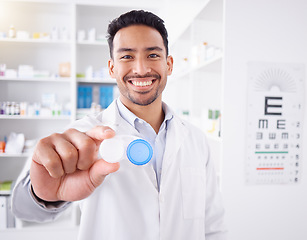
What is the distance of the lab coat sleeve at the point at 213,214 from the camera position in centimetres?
114

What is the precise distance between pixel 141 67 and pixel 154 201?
1.74 ft

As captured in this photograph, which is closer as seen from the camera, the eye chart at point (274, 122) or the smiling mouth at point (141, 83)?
the smiling mouth at point (141, 83)

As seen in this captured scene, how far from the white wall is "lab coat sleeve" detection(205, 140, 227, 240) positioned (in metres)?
0.34

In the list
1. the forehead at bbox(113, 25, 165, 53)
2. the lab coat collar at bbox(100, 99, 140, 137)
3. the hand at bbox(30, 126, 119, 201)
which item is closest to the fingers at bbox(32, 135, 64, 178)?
the hand at bbox(30, 126, 119, 201)

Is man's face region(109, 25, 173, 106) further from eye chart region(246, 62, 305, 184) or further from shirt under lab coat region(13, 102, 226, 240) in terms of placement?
eye chart region(246, 62, 305, 184)

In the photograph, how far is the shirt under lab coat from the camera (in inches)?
38.1

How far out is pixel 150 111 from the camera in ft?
3.77

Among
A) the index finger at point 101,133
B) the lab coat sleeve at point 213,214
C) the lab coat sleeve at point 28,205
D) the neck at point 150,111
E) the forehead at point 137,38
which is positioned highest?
the forehead at point 137,38

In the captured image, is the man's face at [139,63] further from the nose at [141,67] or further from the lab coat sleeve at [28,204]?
the lab coat sleeve at [28,204]

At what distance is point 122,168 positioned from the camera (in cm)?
100

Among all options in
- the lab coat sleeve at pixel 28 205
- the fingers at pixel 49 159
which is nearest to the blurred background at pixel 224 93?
the lab coat sleeve at pixel 28 205

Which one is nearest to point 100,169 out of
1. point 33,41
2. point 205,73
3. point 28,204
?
point 28,204

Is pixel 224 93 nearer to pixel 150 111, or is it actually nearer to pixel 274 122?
pixel 274 122

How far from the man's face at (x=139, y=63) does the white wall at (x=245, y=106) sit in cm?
58
